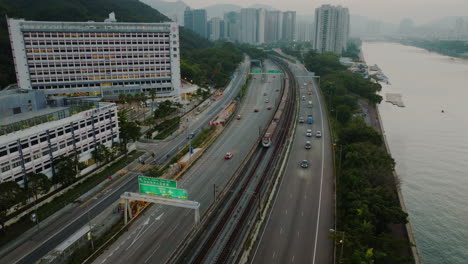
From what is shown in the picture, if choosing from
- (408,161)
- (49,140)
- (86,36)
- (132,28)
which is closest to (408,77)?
(408,161)

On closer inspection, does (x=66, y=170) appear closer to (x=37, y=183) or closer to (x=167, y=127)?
(x=37, y=183)

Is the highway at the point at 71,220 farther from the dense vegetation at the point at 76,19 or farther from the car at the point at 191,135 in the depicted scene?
the dense vegetation at the point at 76,19

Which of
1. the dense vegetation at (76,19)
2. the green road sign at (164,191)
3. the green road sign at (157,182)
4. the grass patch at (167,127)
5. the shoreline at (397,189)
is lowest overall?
the shoreline at (397,189)

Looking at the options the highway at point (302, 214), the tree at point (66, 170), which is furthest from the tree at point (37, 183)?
the highway at point (302, 214)

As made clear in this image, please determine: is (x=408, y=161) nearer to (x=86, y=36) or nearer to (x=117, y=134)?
(x=117, y=134)

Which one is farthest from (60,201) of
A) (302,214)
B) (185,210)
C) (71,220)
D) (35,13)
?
(35,13)

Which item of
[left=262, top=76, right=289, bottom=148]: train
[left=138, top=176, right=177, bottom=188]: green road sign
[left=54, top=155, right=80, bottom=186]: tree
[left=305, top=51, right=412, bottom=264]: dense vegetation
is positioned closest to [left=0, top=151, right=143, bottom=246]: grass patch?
[left=54, top=155, right=80, bottom=186]: tree

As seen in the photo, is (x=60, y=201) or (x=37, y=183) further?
(x=60, y=201)
